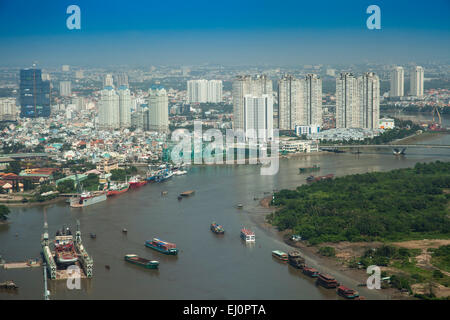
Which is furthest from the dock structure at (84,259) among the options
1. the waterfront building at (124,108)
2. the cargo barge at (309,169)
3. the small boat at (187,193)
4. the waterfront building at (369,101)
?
the waterfront building at (124,108)

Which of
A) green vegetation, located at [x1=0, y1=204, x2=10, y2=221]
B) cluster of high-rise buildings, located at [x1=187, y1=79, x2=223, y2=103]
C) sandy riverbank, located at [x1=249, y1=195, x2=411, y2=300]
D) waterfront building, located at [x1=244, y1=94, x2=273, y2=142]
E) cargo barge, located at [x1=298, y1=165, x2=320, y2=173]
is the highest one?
cluster of high-rise buildings, located at [x1=187, y1=79, x2=223, y2=103]

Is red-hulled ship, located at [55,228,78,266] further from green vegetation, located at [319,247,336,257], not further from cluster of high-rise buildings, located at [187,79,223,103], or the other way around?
cluster of high-rise buildings, located at [187,79,223,103]

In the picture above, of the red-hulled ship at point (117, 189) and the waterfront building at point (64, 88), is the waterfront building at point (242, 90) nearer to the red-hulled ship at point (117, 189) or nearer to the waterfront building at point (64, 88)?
the red-hulled ship at point (117, 189)

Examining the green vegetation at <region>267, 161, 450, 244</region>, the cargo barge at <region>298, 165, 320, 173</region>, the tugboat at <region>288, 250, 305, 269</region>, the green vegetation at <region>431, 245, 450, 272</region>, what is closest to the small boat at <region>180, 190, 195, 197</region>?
the green vegetation at <region>267, 161, 450, 244</region>

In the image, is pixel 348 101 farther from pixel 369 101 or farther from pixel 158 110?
pixel 158 110
